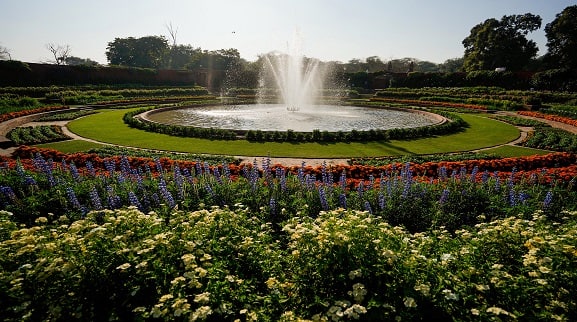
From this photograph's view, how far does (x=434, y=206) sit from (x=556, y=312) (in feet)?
12.0

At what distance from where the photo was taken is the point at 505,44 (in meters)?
51.0

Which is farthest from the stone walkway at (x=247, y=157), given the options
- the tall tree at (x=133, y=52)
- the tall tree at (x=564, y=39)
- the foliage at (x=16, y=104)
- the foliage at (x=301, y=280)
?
the tall tree at (x=133, y=52)

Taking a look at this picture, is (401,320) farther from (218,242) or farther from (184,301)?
(218,242)

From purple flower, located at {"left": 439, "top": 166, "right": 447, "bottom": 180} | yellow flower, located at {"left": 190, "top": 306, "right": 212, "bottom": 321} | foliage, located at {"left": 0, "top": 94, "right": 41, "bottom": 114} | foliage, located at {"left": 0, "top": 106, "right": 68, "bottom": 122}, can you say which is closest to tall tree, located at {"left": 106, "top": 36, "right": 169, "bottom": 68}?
foliage, located at {"left": 0, "top": 94, "right": 41, "bottom": 114}

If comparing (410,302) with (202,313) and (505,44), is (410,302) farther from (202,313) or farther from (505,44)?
→ (505,44)

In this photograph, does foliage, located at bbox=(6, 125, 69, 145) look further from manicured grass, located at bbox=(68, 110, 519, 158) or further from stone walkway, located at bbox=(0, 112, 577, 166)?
manicured grass, located at bbox=(68, 110, 519, 158)

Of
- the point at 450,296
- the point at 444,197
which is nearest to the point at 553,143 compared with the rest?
the point at 444,197

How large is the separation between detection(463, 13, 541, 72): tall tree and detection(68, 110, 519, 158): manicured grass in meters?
40.6

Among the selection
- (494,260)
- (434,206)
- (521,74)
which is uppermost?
(521,74)

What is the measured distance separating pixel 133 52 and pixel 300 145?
242 feet

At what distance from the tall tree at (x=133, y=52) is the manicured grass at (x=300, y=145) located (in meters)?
65.2

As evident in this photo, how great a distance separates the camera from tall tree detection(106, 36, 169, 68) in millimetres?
A: 75688

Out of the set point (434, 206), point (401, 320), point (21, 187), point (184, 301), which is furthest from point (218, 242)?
point (21, 187)

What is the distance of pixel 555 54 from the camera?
159 ft
